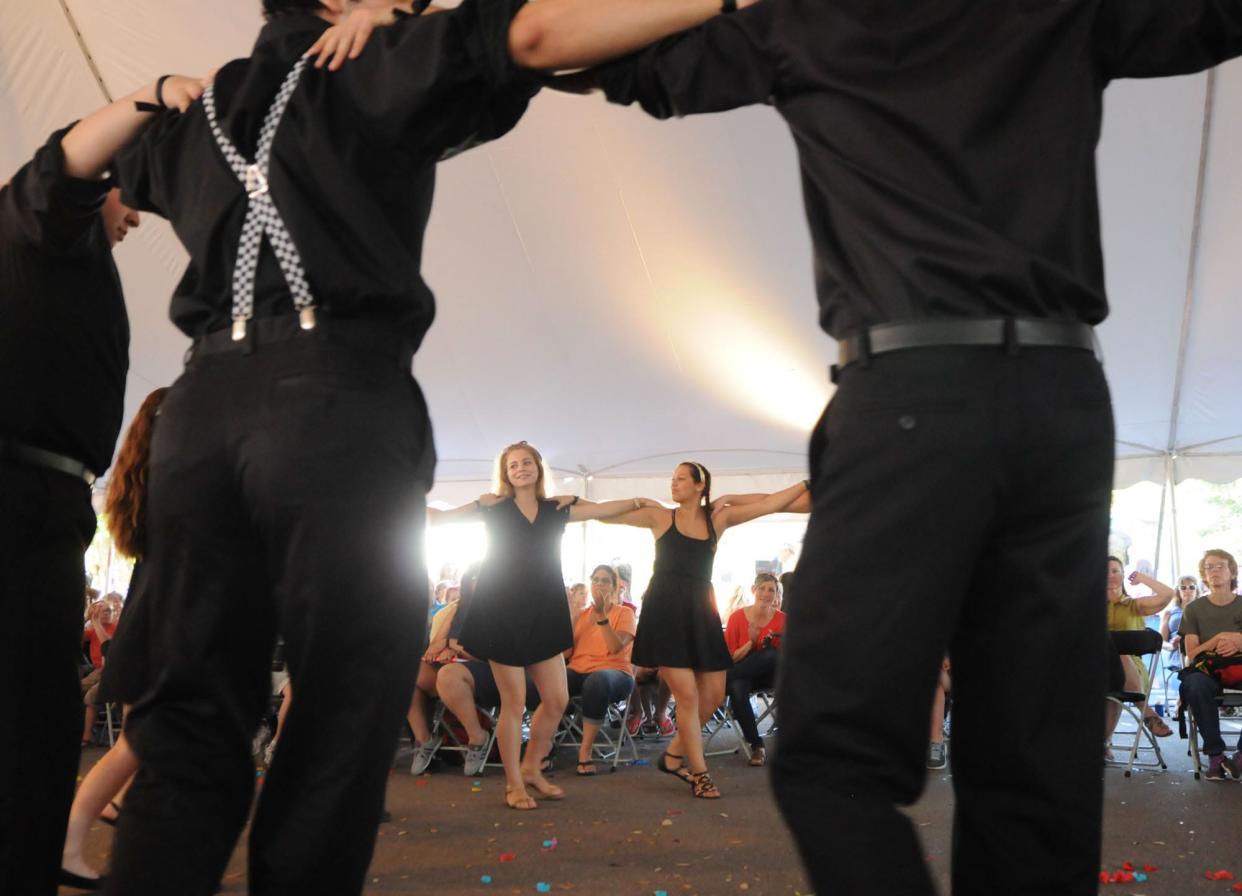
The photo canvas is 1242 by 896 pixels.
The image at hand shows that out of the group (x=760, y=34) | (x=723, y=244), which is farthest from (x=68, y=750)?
(x=723, y=244)

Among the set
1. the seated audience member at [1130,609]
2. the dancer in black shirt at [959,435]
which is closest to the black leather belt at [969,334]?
the dancer in black shirt at [959,435]

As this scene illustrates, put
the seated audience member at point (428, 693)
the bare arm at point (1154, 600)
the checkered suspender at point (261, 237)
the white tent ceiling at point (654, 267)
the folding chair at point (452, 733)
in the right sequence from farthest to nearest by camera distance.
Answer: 1. the white tent ceiling at point (654, 267)
2. the bare arm at point (1154, 600)
3. the folding chair at point (452, 733)
4. the seated audience member at point (428, 693)
5. the checkered suspender at point (261, 237)

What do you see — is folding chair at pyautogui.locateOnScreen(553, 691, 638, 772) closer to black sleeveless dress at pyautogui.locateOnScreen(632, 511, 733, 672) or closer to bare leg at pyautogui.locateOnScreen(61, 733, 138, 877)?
black sleeveless dress at pyautogui.locateOnScreen(632, 511, 733, 672)

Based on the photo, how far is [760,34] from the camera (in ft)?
4.97

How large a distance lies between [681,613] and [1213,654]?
311 cm

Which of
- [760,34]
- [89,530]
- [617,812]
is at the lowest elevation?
[617,812]

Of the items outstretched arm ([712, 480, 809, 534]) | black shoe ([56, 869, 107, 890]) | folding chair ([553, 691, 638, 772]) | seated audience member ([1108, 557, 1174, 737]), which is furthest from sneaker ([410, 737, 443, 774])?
seated audience member ([1108, 557, 1174, 737])

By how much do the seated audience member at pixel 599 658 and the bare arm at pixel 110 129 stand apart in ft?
16.4

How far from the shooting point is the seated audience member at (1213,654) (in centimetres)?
600

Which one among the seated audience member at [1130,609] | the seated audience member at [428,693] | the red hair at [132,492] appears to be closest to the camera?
the red hair at [132,492]

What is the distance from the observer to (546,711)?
521 cm

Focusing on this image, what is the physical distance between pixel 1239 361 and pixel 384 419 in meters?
9.30

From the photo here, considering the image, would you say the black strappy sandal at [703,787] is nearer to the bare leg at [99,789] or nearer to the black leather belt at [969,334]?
the bare leg at [99,789]

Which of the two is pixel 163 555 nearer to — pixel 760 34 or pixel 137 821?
pixel 137 821
